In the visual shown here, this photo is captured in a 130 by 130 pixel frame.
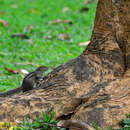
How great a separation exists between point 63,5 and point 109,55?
7877 mm

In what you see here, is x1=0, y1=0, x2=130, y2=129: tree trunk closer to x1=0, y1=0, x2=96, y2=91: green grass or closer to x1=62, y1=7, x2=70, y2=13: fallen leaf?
x1=0, y1=0, x2=96, y2=91: green grass

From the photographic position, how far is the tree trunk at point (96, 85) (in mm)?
3469

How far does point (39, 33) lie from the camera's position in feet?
28.6

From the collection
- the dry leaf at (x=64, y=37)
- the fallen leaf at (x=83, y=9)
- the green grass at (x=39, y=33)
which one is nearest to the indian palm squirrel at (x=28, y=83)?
the green grass at (x=39, y=33)

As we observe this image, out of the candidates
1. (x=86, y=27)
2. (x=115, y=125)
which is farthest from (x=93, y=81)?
(x=86, y=27)

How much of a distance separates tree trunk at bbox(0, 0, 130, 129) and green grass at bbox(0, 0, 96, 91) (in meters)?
1.51

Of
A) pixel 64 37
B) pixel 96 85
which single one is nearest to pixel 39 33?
pixel 64 37

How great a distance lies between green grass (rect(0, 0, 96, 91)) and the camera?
6496 mm

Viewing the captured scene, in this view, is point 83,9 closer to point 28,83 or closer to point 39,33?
point 39,33

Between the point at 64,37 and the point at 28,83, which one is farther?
the point at 64,37

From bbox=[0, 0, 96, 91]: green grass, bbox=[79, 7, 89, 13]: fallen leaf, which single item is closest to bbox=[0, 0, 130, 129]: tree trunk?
bbox=[0, 0, 96, 91]: green grass

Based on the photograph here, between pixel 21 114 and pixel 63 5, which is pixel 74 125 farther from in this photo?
pixel 63 5

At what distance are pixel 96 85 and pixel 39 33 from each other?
17.1 ft

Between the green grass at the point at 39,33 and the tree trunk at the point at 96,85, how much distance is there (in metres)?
1.51
